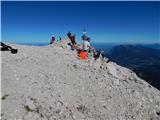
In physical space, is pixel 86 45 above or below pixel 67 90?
above

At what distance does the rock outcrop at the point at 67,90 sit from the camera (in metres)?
20.3

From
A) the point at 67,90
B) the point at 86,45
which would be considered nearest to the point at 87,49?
the point at 86,45

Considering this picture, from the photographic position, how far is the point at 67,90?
2411cm

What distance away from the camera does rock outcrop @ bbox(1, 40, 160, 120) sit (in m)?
20.3

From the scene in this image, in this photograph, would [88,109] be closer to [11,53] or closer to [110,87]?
[110,87]

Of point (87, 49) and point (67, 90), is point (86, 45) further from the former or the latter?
point (67, 90)

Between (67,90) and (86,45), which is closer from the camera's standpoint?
(67,90)

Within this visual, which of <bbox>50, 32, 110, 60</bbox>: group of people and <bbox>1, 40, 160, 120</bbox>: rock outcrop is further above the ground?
<bbox>50, 32, 110, 60</bbox>: group of people

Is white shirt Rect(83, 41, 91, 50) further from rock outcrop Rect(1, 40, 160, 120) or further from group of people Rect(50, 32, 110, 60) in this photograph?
rock outcrop Rect(1, 40, 160, 120)

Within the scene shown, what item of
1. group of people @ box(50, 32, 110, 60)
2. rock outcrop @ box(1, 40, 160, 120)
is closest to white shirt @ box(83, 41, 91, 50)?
group of people @ box(50, 32, 110, 60)

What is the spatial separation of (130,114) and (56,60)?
946 centimetres

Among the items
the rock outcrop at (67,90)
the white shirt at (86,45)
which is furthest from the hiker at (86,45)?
the rock outcrop at (67,90)

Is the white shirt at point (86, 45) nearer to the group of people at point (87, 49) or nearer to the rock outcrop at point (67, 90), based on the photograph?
the group of people at point (87, 49)

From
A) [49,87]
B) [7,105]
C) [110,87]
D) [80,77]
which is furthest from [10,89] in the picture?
[110,87]
